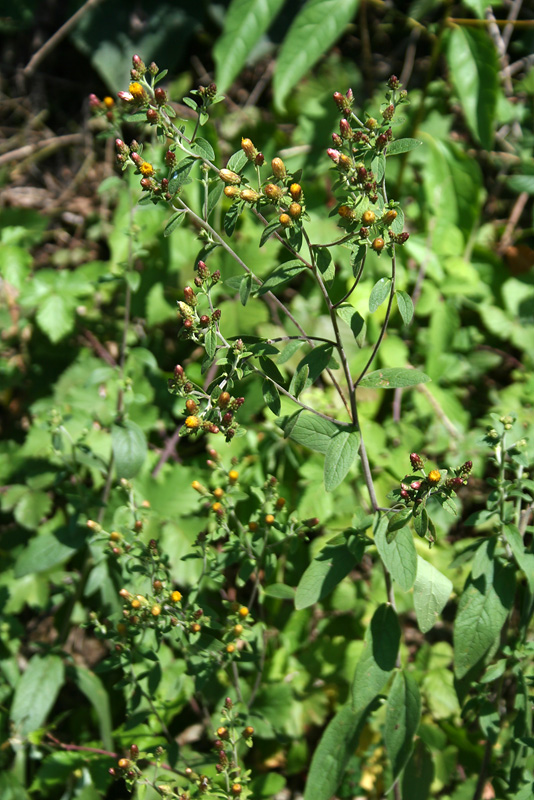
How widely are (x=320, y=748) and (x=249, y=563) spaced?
0.51 metres

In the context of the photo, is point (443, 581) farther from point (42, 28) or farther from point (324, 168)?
point (42, 28)

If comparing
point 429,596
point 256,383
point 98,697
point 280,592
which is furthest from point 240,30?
point 98,697

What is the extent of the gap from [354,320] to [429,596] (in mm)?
678

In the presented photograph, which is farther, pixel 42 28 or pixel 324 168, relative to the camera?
pixel 42 28

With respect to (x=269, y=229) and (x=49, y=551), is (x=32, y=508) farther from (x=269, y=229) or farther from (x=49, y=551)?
(x=269, y=229)

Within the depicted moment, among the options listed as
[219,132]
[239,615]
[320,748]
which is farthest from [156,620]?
[219,132]

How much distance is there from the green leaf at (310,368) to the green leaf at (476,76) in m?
1.86

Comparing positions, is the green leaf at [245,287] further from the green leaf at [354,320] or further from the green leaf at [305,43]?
the green leaf at [305,43]

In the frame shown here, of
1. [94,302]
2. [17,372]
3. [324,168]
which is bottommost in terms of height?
[17,372]

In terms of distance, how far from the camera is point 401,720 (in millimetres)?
1675

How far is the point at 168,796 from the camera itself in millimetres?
1562

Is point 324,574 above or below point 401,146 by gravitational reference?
below

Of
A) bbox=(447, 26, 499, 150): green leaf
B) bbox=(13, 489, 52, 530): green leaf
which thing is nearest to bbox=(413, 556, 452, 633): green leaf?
bbox=(13, 489, 52, 530): green leaf

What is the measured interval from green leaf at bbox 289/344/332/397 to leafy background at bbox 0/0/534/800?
21 centimetres
